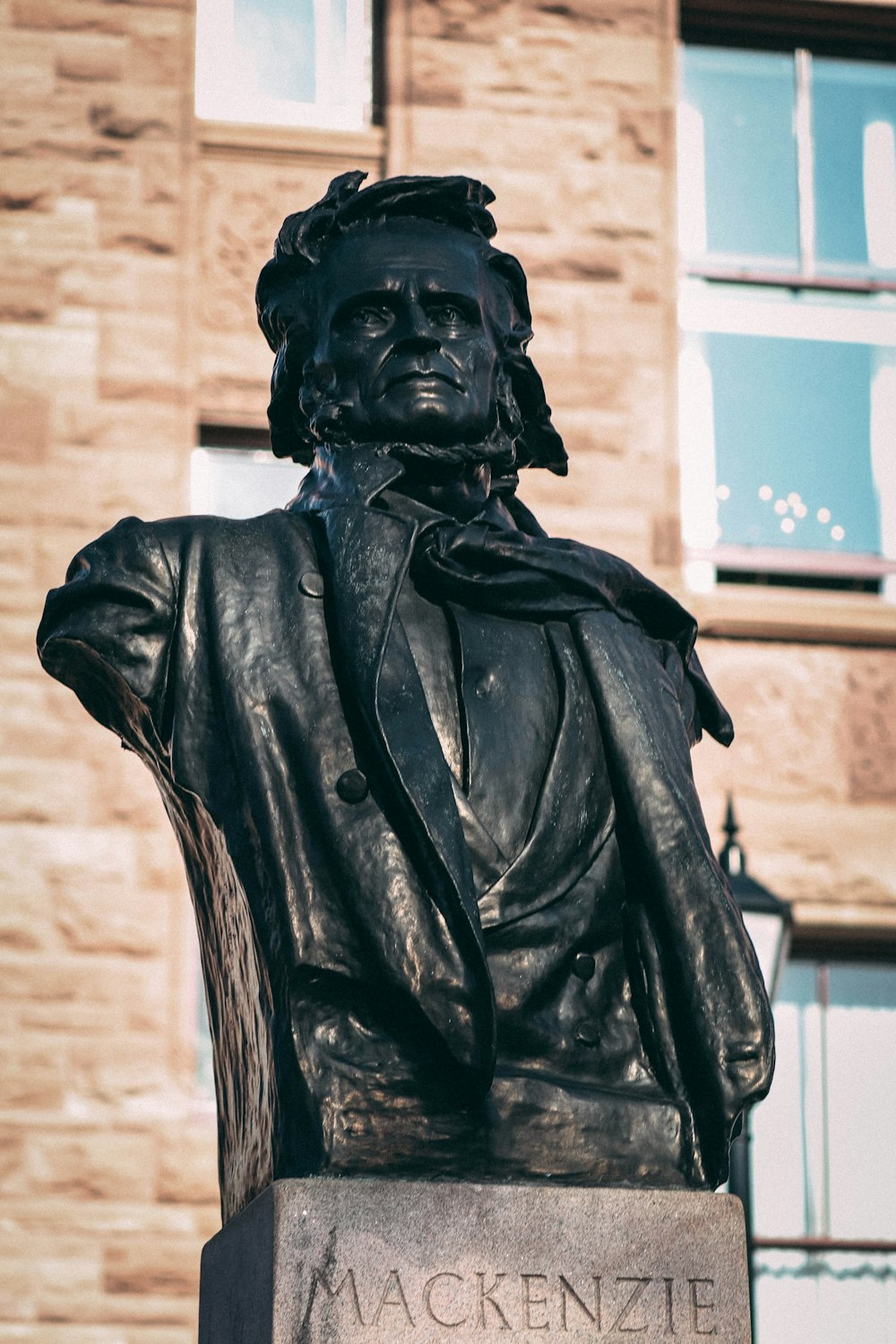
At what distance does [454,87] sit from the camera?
38.4 feet

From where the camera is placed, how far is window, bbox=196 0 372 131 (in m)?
11.9

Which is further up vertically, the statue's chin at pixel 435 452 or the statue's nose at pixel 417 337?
the statue's nose at pixel 417 337

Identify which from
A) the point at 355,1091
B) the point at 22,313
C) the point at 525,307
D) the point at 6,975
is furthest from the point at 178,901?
the point at 355,1091

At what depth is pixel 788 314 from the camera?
12.3 m

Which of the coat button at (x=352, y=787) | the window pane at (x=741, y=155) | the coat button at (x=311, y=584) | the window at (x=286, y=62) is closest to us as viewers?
the coat button at (x=352, y=787)

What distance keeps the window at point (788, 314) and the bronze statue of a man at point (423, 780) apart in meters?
7.24

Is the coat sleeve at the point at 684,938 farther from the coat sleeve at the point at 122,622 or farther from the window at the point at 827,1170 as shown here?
the window at the point at 827,1170

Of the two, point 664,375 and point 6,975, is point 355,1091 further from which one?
point 664,375

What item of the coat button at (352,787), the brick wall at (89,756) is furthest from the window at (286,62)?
the coat button at (352,787)

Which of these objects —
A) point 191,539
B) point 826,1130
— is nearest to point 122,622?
point 191,539

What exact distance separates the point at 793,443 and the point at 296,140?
97.9 inches

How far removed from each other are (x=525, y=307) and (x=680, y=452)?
23.3ft

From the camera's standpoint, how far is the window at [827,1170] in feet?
35.5

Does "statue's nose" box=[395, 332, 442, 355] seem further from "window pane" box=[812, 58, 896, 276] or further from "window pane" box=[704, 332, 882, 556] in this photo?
"window pane" box=[812, 58, 896, 276]
